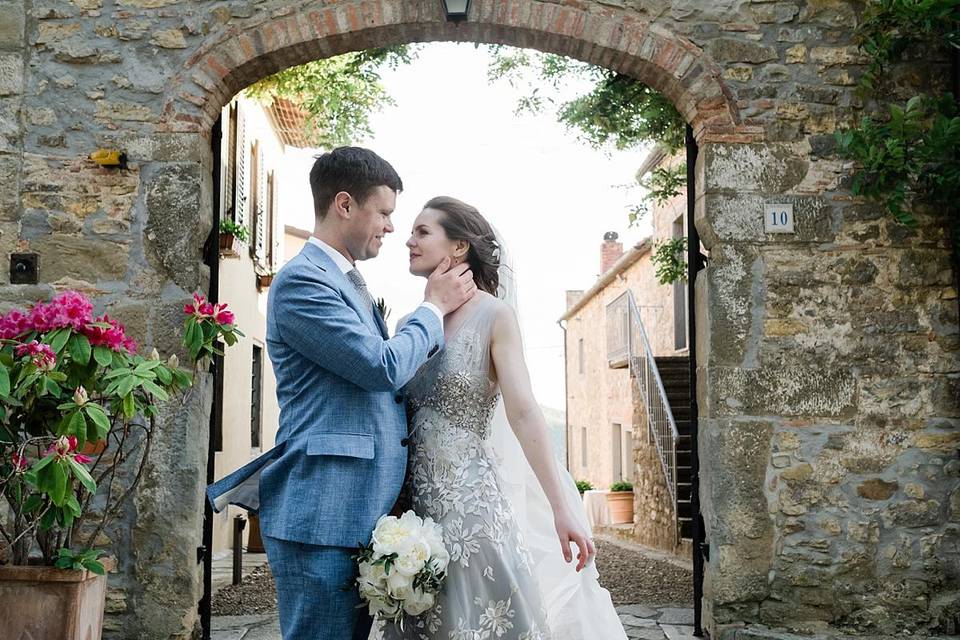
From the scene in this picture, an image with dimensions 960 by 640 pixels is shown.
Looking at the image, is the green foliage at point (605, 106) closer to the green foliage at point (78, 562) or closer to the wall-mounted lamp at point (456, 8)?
the wall-mounted lamp at point (456, 8)

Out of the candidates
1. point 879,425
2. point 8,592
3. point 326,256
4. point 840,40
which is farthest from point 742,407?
point 8,592

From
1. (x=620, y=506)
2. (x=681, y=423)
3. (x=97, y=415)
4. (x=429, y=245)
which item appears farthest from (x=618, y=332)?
(x=429, y=245)

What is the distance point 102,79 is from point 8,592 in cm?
253

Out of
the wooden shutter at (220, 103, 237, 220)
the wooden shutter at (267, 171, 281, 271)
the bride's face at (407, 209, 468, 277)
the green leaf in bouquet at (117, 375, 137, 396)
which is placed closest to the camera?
the bride's face at (407, 209, 468, 277)

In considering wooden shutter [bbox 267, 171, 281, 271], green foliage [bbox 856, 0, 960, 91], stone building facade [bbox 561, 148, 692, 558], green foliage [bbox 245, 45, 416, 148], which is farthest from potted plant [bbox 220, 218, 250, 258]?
green foliage [bbox 856, 0, 960, 91]

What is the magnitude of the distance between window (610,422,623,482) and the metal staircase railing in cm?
593

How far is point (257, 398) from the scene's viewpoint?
12242 millimetres

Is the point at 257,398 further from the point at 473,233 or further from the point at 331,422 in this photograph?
the point at 331,422

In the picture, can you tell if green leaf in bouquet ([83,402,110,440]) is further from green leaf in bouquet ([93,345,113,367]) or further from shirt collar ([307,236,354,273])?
shirt collar ([307,236,354,273])

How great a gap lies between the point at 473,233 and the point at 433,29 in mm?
2547

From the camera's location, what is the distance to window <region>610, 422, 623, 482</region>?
63.1ft

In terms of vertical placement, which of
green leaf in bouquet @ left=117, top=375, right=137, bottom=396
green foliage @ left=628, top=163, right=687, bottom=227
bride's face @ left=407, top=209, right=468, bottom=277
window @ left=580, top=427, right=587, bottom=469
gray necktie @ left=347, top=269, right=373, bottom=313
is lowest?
window @ left=580, top=427, right=587, bottom=469

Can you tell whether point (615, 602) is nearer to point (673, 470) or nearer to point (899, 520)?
point (899, 520)

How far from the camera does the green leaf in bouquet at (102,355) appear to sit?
349cm
